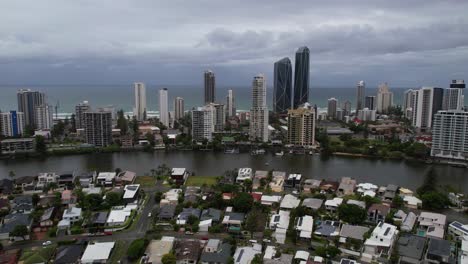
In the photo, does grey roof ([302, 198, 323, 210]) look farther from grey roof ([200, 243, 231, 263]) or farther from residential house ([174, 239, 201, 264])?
residential house ([174, 239, 201, 264])

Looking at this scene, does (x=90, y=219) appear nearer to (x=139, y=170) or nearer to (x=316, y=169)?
(x=139, y=170)

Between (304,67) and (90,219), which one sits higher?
(304,67)

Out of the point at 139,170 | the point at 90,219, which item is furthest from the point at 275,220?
the point at 139,170

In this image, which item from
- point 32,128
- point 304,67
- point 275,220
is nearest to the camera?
point 275,220

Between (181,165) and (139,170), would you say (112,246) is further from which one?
(181,165)

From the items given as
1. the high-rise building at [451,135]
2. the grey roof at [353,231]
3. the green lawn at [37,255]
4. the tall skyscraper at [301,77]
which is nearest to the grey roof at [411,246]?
the grey roof at [353,231]

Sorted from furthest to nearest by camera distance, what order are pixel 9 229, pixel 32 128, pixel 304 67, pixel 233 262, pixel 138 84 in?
pixel 304 67 → pixel 138 84 → pixel 32 128 → pixel 9 229 → pixel 233 262

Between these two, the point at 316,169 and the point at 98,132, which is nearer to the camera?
the point at 316,169

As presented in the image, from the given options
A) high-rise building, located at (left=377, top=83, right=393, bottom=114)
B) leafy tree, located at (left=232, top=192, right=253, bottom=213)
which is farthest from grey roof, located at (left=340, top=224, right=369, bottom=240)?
high-rise building, located at (left=377, top=83, right=393, bottom=114)
